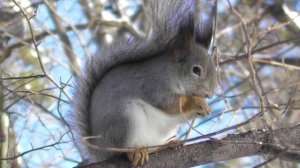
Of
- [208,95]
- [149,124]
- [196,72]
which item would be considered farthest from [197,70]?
[149,124]

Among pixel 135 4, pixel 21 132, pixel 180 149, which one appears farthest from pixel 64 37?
pixel 180 149

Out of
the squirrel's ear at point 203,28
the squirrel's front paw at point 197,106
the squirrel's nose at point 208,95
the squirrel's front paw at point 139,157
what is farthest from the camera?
the squirrel's ear at point 203,28

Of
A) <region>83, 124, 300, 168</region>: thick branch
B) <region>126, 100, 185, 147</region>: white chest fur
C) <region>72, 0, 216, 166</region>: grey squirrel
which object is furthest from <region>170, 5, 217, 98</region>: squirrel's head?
<region>83, 124, 300, 168</region>: thick branch

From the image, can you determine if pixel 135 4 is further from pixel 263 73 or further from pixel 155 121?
pixel 155 121

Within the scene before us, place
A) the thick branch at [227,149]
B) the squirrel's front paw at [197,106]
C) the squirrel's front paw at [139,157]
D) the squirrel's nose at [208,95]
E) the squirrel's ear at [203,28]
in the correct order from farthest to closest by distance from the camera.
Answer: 1. the squirrel's ear at [203,28]
2. the squirrel's nose at [208,95]
3. the squirrel's front paw at [197,106]
4. the squirrel's front paw at [139,157]
5. the thick branch at [227,149]

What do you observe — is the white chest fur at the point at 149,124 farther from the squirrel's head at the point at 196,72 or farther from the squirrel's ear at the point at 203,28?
the squirrel's ear at the point at 203,28

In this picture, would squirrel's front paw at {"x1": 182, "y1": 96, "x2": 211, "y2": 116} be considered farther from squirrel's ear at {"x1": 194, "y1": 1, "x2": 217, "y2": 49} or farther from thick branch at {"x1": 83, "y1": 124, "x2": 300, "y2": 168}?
squirrel's ear at {"x1": 194, "y1": 1, "x2": 217, "y2": 49}

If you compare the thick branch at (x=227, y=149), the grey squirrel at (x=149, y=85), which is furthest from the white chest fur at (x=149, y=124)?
the thick branch at (x=227, y=149)
